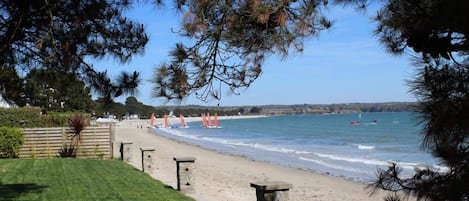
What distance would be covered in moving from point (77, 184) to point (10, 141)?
8459 millimetres

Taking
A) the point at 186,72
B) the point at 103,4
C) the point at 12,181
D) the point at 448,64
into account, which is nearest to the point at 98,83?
the point at 103,4

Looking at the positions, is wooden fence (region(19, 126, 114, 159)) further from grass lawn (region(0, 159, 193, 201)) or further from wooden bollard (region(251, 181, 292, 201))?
wooden bollard (region(251, 181, 292, 201))

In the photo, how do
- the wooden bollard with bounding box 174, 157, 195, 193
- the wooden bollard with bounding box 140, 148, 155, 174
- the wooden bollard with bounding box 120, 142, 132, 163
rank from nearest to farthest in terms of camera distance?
the wooden bollard with bounding box 174, 157, 195, 193 → the wooden bollard with bounding box 140, 148, 155, 174 → the wooden bollard with bounding box 120, 142, 132, 163

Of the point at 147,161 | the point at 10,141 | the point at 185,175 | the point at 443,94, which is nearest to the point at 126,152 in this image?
the point at 147,161

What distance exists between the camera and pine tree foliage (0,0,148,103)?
18.0 ft

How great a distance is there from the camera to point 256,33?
4.12 meters

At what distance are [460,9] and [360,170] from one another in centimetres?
2210

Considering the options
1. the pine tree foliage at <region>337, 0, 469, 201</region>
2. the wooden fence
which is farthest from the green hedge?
the pine tree foliage at <region>337, 0, 469, 201</region>

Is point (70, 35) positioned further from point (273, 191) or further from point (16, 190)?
point (16, 190)

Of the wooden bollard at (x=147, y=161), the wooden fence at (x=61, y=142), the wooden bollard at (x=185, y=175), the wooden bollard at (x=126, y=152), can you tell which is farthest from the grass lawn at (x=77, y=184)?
the wooden fence at (x=61, y=142)

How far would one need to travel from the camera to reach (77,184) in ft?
34.7

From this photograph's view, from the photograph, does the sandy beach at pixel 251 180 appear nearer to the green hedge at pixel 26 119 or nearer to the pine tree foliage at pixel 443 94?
the green hedge at pixel 26 119

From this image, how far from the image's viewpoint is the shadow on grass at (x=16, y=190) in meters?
Result: 8.90

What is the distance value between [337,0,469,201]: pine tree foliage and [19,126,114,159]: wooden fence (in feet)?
55.2
